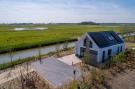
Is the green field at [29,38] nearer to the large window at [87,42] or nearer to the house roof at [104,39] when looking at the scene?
the large window at [87,42]

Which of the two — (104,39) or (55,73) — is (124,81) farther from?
(104,39)

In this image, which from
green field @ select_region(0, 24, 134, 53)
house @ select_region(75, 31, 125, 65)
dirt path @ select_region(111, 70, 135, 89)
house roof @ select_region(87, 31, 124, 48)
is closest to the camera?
dirt path @ select_region(111, 70, 135, 89)

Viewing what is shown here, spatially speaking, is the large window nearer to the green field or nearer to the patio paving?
the patio paving

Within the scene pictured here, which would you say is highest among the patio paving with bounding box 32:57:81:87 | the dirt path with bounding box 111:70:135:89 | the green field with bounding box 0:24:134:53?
the green field with bounding box 0:24:134:53

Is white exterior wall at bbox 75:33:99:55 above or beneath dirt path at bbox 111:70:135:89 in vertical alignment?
above

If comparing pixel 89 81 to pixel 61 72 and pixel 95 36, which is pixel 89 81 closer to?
pixel 61 72

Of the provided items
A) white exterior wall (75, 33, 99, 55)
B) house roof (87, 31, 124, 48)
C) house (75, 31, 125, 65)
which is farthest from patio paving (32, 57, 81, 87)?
house roof (87, 31, 124, 48)

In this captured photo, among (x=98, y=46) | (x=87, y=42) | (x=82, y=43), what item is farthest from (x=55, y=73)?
(x=82, y=43)

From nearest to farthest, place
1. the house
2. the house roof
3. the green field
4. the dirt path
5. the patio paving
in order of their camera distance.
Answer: the dirt path
the patio paving
the house
the house roof
the green field
